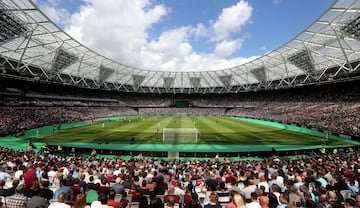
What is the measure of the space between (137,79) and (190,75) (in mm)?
22773

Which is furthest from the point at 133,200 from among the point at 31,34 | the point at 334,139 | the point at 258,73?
the point at 258,73

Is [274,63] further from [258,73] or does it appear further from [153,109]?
[153,109]

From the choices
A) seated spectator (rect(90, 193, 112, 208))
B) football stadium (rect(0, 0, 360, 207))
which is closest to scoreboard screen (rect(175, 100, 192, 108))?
football stadium (rect(0, 0, 360, 207))

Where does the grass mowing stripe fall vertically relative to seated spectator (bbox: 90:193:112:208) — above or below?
below

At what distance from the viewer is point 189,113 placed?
92.8 meters

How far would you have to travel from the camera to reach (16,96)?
50.7 meters

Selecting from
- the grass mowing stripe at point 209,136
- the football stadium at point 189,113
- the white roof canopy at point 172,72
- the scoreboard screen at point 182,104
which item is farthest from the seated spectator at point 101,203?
the scoreboard screen at point 182,104

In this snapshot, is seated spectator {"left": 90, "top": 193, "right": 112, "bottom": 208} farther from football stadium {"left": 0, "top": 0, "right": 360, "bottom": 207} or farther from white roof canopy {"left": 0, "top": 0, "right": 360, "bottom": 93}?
white roof canopy {"left": 0, "top": 0, "right": 360, "bottom": 93}

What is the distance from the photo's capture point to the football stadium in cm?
1290

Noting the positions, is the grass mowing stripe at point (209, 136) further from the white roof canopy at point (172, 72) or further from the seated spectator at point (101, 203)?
the seated spectator at point (101, 203)

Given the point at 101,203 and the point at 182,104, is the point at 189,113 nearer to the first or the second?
the point at 182,104

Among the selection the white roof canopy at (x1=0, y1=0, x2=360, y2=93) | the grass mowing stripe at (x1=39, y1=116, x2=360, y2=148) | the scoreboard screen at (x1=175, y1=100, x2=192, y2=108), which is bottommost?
the grass mowing stripe at (x1=39, y1=116, x2=360, y2=148)

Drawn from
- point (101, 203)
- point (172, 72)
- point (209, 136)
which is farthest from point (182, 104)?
point (101, 203)

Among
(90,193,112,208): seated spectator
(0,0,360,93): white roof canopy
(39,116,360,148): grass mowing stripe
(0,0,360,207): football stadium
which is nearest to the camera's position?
(90,193,112,208): seated spectator
